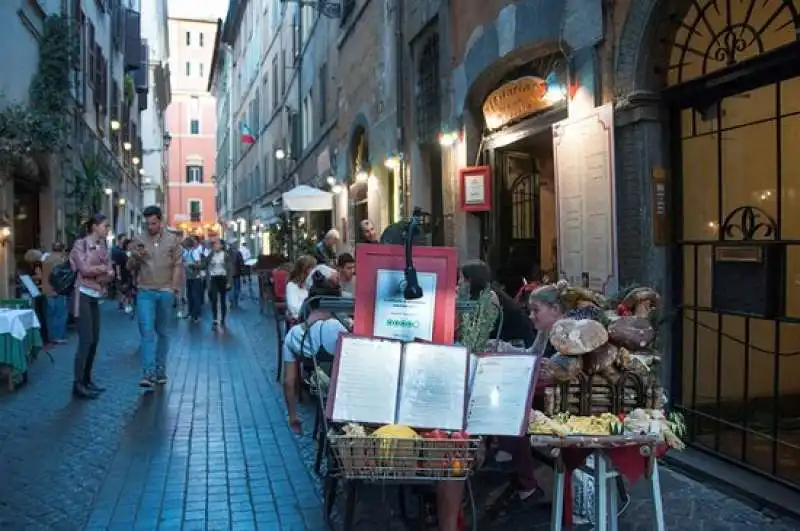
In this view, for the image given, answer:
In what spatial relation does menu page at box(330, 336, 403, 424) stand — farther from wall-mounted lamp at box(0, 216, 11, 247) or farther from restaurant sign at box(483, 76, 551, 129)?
wall-mounted lamp at box(0, 216, 11, 247)

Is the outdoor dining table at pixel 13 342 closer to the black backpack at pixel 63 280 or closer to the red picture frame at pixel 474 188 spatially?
the black backpack at pixel 63 280

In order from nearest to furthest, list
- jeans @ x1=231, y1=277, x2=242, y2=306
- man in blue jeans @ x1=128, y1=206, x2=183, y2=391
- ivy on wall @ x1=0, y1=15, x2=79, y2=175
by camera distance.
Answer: man in blue jeans @ x1=128, y1=206, x2=183, y2=391 → ivy on wall @ x1=0, y1=15, x2=79, y2=175 → jeans @ x1=231, y1=277, x2=242, y2=306

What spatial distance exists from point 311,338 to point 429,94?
736 cm

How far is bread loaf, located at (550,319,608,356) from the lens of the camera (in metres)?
3.37

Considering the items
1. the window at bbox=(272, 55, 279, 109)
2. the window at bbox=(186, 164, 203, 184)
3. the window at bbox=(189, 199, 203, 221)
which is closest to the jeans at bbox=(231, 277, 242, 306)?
the window at bbox=(272, 55, 279, 109)

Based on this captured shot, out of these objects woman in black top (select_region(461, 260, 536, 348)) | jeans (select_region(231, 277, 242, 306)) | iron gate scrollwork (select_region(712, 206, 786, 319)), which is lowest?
jeans (select_region(231, 277, 242, 306))

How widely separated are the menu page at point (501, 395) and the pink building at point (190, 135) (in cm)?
6542

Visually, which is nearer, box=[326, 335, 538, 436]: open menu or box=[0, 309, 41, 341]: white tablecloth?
box=[326, 335, 538, 436]: open menu

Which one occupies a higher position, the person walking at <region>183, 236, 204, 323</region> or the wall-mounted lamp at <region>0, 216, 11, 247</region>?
the wall-mounted lamp at <region>0, 216, 11, 247</region>

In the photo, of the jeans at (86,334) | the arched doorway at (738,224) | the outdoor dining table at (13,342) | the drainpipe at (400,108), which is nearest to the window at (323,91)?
the drainpipe at (400,108)

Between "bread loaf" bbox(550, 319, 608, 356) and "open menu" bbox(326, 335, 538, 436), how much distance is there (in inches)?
5.2

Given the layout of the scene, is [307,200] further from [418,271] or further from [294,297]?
[418,271]

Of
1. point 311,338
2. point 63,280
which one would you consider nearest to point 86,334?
point 63,280

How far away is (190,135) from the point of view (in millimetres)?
70812
